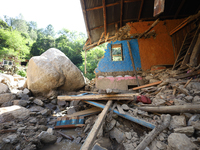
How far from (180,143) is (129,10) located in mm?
5836

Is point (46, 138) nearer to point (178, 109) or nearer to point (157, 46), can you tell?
point (178, 109)

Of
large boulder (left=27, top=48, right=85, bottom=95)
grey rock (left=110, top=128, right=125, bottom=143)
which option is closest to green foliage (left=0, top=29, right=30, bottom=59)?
large boulder (left=27, top=48, right=85, bottom=95)

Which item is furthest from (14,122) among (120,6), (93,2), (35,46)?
(35,46)

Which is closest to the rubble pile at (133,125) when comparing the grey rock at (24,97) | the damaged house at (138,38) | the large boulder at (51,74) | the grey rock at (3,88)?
the grey rock at (24,97)

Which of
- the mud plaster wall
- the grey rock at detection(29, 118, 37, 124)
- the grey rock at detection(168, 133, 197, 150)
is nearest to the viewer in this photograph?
the grey rock at detection(168, 133, 197, 150)

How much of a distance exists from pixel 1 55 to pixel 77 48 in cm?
1224

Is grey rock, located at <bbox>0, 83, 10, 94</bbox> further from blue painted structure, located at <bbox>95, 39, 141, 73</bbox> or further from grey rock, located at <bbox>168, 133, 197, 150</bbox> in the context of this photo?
grey rock, located at <bbox>168, 133, 197, 150</bbox>

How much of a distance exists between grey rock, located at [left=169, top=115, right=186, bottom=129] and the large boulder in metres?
5.14

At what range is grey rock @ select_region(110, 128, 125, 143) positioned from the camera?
6.87 ft

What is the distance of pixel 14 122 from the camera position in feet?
9.71

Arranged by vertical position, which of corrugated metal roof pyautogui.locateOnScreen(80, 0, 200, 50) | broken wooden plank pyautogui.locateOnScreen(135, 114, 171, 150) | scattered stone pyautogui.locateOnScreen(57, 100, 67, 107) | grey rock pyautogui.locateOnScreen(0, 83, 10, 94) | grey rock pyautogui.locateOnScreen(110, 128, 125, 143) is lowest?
grey rock pyautogui.locateOnScreen(110, 128, 125, 143)

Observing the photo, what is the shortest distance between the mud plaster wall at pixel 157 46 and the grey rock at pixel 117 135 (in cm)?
371

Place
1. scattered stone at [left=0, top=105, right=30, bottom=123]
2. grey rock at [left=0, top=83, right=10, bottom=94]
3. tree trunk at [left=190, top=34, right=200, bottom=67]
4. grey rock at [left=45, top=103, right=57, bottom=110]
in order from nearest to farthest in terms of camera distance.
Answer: scattered stone at [left=0, top=105, right=30, bottom=123], tree trunk at [left=190, top=34, right=200, bottom=67], grey rock at [left=45, top=103, right=57, bottom=110], grey rock at [left=0, top=83, right=10, bottom=94]

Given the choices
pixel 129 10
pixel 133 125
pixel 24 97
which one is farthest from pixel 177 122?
pixel 24 97
